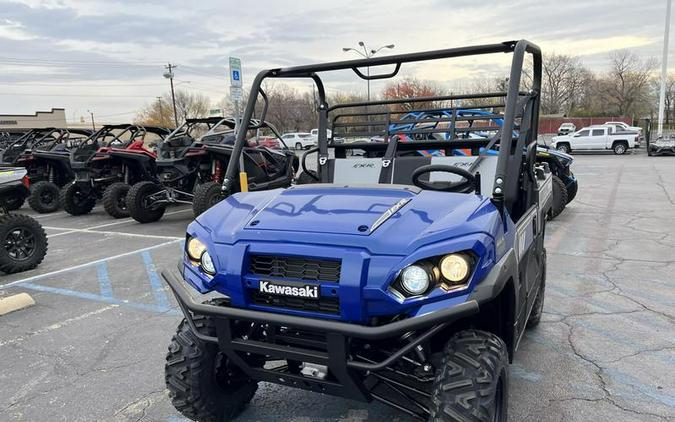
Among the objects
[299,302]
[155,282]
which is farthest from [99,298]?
[299,302]

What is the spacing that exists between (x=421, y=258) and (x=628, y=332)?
9.56ft

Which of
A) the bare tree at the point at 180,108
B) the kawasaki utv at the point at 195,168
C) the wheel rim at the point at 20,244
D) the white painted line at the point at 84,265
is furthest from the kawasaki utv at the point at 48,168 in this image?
the bare tree at the point at 180,108

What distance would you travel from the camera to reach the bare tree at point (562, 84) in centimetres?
7019

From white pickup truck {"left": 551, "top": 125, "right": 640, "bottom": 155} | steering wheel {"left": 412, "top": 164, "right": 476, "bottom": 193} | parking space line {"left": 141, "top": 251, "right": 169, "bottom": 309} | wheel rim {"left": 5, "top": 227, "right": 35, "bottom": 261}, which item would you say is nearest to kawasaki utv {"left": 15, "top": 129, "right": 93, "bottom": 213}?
wheel rim {"left": 5, "top": 227, "right": 35, "bottom": 261}

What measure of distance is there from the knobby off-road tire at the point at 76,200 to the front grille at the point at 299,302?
33.9 feet

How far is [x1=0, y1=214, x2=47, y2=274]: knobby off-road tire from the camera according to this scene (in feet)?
20.4

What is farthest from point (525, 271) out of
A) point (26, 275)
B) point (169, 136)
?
point (169, 136)

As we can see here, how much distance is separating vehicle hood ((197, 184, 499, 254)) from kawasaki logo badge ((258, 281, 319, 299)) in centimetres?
19

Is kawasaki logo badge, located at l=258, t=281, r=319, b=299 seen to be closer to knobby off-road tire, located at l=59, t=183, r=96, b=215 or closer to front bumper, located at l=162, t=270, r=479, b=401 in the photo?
front bumper, located at l=162, t=270, r=479, b=401

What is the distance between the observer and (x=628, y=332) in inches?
159

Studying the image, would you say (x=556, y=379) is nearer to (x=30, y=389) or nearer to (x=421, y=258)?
(x=421, y=258)

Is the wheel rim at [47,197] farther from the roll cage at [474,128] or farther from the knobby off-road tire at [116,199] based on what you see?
the roll cage at [474,128]

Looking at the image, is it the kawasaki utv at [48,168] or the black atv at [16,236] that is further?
the kawasaki utv at [48,168]

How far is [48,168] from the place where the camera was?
1273 cm
